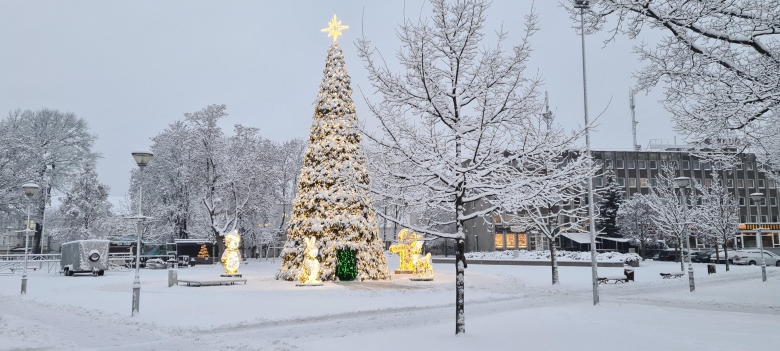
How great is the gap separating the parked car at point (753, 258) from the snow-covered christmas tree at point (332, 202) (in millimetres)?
34878

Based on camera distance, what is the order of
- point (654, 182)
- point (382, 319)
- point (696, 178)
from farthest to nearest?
point (696, 178) < point (654, 182) < point (382, 319)

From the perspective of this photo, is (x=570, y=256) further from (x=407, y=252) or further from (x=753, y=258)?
(x=407, y=252)

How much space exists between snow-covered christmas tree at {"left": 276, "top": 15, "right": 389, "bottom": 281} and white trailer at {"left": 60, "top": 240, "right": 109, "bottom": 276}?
1455cm

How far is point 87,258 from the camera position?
3225 centimetres

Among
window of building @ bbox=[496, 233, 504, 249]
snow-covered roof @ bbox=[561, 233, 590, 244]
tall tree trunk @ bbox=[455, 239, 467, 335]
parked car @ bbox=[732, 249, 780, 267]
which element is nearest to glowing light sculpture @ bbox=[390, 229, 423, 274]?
tall tree trunk @ bbox=[455, 239, 467, 335]

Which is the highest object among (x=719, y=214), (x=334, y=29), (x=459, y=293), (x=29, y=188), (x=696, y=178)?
(x=334, y=29)

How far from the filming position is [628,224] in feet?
198

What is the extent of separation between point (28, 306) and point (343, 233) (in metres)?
12.3

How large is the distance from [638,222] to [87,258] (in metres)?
52.9

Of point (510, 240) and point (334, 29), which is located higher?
point (334, 29)

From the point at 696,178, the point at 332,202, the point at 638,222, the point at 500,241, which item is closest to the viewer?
the point at 332,202

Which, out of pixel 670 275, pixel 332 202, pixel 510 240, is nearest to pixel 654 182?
pixel 510 240

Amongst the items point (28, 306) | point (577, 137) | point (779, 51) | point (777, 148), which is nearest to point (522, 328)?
point (577, 137)

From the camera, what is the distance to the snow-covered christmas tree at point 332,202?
24.2 m
